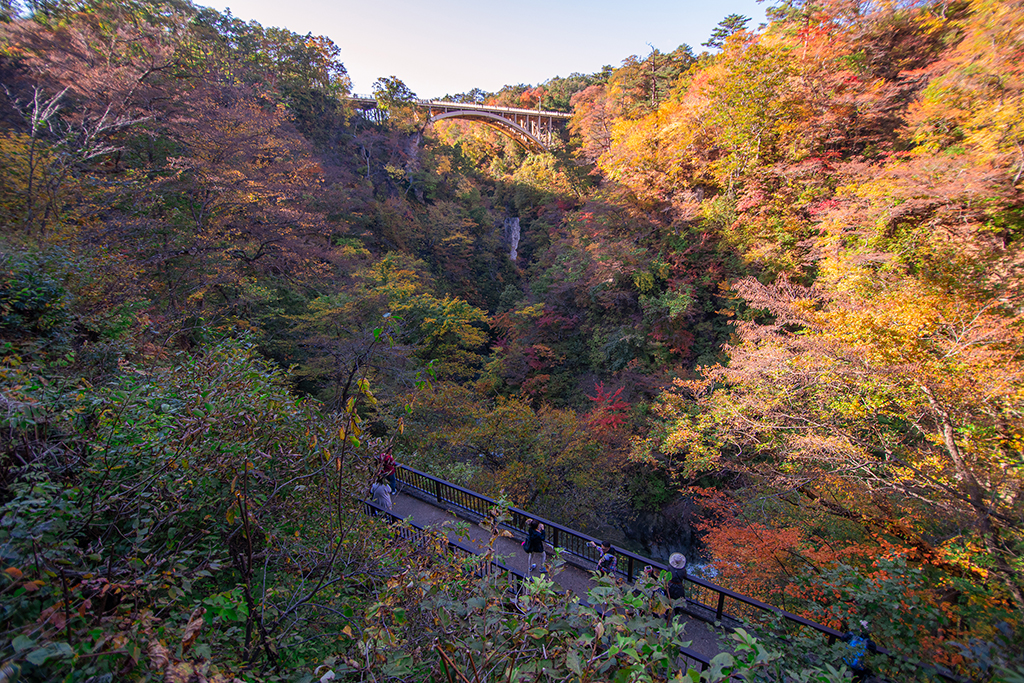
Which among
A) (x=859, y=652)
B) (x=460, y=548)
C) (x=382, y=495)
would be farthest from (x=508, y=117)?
(x=859, y=652)

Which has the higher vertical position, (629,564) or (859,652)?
(859,652)

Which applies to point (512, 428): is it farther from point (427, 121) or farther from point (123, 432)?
point (427, 121)

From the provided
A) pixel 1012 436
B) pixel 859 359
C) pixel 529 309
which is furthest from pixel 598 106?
pixel 1012 436

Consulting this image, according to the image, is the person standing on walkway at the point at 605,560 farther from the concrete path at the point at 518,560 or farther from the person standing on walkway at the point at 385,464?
the person standing on walkway at the point at 385,464

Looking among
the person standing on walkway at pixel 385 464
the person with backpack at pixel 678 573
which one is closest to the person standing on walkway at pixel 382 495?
the person standing on walkway at pixel 385 464

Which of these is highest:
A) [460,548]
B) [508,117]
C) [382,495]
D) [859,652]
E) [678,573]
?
[508,117]

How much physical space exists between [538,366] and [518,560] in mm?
11697

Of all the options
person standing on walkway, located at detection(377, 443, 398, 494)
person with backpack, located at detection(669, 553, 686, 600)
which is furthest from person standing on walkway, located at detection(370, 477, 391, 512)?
person with backpack, located at detection(669, 553, 686, 600)

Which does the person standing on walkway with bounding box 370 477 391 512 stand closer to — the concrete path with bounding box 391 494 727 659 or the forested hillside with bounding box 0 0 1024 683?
the concrete path with bounding box 391 494 727 659

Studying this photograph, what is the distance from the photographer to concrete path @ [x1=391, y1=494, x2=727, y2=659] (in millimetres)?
5207

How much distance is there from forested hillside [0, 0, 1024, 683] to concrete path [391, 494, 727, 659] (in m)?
1.20

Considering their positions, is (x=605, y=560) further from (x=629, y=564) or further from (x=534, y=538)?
(x=629, y=564)

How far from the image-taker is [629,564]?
5.88 meters

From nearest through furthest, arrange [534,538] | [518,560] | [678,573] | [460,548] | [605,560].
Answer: [605,560], [460,548], [678,573], [534,538], [518,560]
